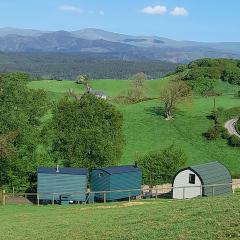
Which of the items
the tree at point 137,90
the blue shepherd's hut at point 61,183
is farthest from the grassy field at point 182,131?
the blue shepherd's hut at point 61,183

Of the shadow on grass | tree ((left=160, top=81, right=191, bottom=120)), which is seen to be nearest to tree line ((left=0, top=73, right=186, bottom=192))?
tree ((left=160, top=81, right=191, bottom=120))

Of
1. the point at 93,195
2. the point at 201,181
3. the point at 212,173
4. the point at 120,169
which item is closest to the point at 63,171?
the point at 93,195

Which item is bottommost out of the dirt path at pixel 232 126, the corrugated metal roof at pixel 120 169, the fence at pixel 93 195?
the fence at pixel 93 195

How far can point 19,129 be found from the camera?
45.1 metres

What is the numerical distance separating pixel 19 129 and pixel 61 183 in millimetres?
6323

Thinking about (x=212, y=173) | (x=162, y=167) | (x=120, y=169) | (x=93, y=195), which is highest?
(x=212, y=173)

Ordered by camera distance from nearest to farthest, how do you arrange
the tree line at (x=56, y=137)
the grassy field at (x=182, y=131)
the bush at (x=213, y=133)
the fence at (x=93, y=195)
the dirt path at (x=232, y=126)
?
the fence at (x=93, y=195)
the tree line at (x=56, y=137)
the grassy field at (x=182, y=131)
the bush at (x=213, y=133)
the dirt path at (x=232, y=126)

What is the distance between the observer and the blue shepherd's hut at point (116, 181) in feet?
145

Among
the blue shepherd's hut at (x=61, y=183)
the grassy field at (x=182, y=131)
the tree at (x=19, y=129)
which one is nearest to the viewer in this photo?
the blue shepherd's hut at (x=61, y=183)

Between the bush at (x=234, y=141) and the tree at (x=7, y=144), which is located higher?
the tree at (x=7, y=144)

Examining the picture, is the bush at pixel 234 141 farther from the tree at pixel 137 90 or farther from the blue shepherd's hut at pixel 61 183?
the tree at pixel 137 90

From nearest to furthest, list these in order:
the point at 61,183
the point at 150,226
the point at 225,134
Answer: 1. the point at 150,226
2. the point at 61,183
3. the point at 225,134

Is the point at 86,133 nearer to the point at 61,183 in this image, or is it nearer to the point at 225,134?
the point at 61,183

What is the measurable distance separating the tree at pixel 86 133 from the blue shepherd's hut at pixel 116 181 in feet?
11.7
